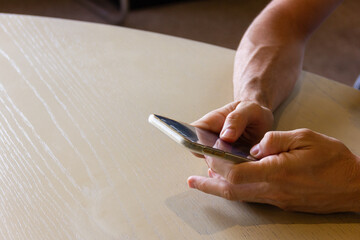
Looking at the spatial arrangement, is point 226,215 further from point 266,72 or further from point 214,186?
point 266,72

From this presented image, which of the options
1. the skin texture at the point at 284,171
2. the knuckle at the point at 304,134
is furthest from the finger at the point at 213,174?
the knuckle at the point at 304,134

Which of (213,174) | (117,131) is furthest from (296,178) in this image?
(117,131)

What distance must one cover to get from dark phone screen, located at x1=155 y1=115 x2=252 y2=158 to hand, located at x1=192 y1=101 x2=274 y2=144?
13 mm

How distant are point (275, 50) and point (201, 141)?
1.38ft

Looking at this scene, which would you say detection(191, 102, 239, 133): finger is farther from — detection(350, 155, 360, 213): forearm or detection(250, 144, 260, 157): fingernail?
detection(350, 155, 360, 213): forearm

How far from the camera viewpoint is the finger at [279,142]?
24.4 inches

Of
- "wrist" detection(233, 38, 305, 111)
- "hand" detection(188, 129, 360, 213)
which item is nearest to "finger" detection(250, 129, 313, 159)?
"hand" detection(188, 129, 360, 213)

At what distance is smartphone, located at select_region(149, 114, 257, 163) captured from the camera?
0.53 m

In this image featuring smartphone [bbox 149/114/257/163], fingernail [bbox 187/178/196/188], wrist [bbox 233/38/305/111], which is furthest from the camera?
wrist [bbox 233/38/305/111]

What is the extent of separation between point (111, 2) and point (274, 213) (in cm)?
210

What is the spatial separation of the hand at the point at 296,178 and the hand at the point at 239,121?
0.15 feet

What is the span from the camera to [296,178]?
2.04ft

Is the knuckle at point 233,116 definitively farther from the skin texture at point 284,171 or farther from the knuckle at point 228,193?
the knuckle at point 228,193

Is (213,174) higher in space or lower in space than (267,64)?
lower
